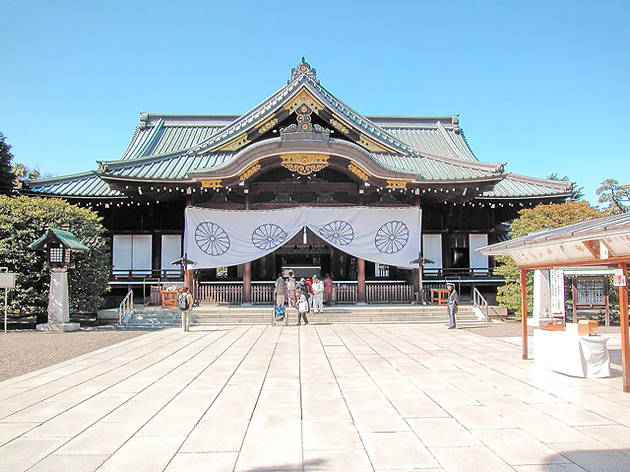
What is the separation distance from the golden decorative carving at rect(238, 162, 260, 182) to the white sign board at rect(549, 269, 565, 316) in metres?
10.9

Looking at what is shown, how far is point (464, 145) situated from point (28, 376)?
25.0 metres

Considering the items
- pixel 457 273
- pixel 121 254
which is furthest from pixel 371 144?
pixel 121 254

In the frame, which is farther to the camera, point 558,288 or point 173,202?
point 173,202

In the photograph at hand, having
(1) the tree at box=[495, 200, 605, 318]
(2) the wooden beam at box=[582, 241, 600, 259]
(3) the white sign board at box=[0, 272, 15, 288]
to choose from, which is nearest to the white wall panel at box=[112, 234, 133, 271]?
→ (3) the white sign board at box=[0, 272, 15, 288]

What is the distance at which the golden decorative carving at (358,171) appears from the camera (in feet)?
57.2

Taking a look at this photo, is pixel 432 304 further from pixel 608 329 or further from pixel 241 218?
pixel 241 218

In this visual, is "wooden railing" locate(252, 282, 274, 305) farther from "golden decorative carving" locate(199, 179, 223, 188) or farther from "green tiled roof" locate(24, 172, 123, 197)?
"green tiled roof" locate(24, 172, 123, 197)

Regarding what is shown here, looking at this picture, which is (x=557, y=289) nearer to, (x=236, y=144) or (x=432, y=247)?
(x=432, y=247)

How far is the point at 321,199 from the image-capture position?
62.1 ft

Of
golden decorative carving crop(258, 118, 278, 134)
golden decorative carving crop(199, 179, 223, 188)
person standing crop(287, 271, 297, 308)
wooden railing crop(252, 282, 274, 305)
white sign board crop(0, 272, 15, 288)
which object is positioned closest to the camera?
white sign board crop(0, 272, 15, 288)

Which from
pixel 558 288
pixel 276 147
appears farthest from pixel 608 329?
pixel 276 147

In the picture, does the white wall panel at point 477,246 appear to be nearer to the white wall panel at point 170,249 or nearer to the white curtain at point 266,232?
the white curtain at point 266,232

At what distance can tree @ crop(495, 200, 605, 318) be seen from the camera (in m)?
16.2

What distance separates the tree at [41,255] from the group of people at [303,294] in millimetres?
6219
